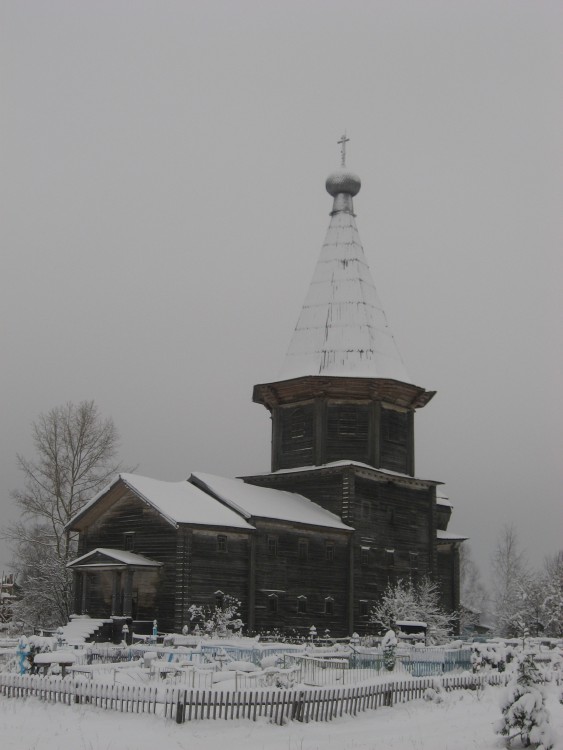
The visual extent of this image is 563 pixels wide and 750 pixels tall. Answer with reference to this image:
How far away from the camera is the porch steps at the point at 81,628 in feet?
109

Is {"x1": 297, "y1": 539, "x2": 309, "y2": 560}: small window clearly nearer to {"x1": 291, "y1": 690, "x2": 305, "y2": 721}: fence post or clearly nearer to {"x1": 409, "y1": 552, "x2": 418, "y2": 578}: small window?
{"x1": 409, "y1": 552, "x2": 418, "y2": 578}: small window

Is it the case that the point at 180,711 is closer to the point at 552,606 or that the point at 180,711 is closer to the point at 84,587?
the point at 84,587

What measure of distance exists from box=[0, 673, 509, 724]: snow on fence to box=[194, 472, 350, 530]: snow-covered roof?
18.5 metres

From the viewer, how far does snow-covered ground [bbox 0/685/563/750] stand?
1560 centimetres

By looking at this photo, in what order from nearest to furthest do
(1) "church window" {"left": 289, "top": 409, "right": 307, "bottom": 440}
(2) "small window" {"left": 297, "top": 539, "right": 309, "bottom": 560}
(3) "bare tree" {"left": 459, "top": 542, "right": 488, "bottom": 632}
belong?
(2) "small window" {"left": 297, "top": 539, "right": 309, "bottom": 560} < (1) "church window" {"left": 289, "top": 409, "right": 307, "bottom": 440} < (3) "bare tree" {"left": 459, "top": 542, "right": 488, "bottom": 632}

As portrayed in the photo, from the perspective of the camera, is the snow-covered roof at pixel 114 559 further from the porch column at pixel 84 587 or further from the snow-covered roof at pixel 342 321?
the snow-covered roof at pixel 342 321

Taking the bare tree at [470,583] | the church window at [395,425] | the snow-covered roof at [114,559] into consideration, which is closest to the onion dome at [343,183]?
the church window at [395,425]

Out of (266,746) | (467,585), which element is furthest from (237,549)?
(467,585)

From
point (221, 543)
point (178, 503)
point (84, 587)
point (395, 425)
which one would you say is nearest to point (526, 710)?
point (221, 543)

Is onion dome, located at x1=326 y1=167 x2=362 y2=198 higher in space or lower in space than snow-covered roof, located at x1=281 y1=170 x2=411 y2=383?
higher

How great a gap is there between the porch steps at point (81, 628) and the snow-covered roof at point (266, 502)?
7.04 m

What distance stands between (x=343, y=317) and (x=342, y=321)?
12.2 inches

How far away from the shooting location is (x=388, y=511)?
44406mm

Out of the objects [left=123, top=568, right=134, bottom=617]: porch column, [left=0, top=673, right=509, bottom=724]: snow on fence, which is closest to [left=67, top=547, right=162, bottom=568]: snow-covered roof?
[left=123, top=568, right=134, bottom=617]: porch column
